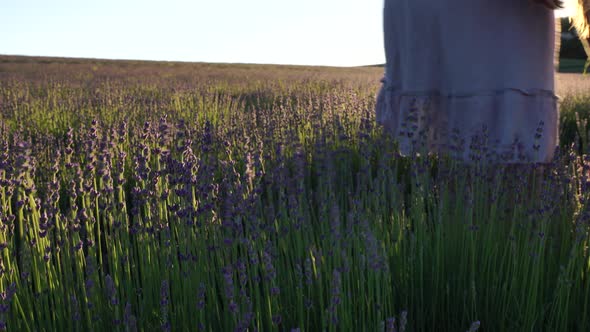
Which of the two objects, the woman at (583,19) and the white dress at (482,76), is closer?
the woman at (583,19)

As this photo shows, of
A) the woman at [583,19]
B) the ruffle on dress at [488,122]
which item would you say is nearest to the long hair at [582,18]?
the woman at [583,19]

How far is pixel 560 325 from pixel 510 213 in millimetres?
753

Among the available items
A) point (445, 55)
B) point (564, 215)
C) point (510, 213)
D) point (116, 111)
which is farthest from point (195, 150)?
point (116, 111)

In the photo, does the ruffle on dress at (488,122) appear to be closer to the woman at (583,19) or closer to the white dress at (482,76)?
the white dress at (482,76)

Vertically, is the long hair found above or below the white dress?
above

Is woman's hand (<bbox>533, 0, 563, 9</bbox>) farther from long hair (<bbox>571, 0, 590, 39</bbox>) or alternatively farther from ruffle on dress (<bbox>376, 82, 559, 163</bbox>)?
ruffle on dress (<bbox>376, 82, 559, 163</bbox>)

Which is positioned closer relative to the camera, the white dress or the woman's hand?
the woman's hand

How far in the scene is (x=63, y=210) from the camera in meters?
3.72

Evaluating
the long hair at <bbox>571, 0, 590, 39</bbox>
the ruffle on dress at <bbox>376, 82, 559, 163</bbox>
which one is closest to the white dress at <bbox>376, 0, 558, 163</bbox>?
the ruffle on dress at <bbox>376, 82, 559, 163</bbox>

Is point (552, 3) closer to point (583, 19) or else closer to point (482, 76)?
point (583, 19)

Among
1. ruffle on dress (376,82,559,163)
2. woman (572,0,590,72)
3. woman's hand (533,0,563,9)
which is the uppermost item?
woman's hand (533,0,563,9)

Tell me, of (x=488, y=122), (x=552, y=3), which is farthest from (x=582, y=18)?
(x=488, y=122)

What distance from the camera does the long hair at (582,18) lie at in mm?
2431

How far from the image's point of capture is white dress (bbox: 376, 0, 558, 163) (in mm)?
2559
